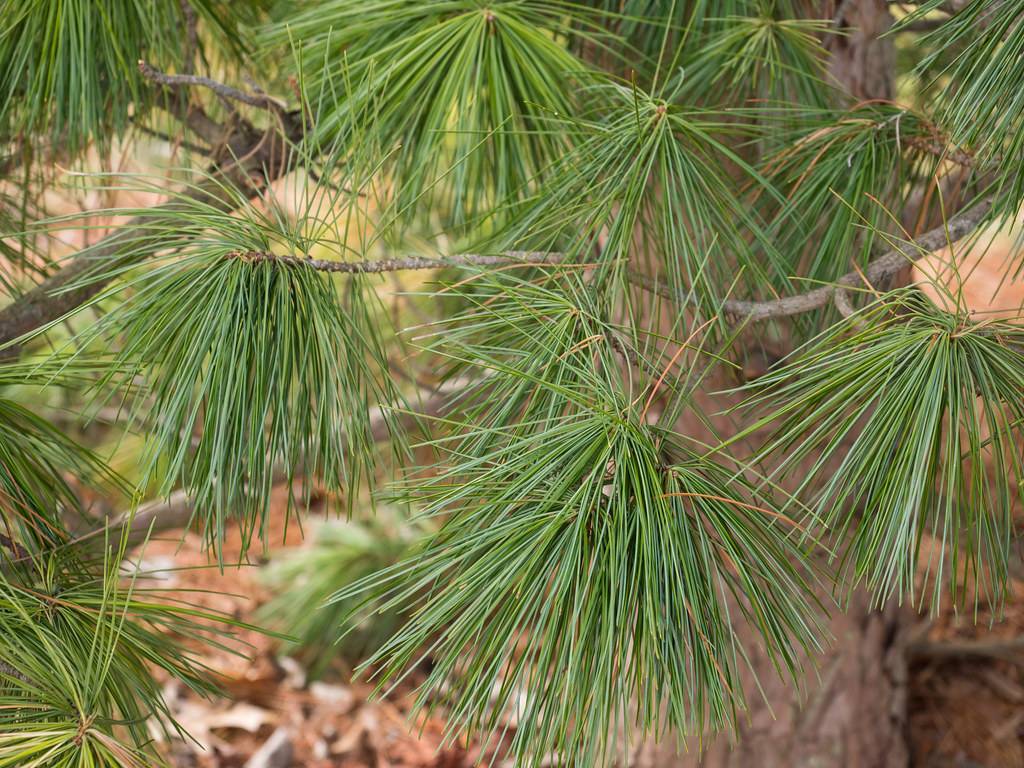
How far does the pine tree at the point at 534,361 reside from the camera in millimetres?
396

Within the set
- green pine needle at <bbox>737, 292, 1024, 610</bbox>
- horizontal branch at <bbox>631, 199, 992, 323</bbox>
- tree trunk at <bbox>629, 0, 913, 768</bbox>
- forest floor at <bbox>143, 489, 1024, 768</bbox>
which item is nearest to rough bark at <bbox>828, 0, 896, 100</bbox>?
tree trunk at <bbox>629, 0, 913, 768</bbox>

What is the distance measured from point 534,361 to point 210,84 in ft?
0.88

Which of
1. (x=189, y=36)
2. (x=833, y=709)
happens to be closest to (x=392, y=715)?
(x=833, y=709)

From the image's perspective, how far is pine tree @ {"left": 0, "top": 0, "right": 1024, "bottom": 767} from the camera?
40 centimetres

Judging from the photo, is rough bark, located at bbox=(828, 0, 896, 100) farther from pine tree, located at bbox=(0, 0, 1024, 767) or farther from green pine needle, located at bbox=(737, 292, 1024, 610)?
green pine needle, located at bbox=(737, 292, 1024, 610)

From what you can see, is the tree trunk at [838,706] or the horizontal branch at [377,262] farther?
the tree trunk at [838,706]

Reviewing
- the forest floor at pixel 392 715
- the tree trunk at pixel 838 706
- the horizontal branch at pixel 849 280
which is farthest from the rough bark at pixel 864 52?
the forest floor at pixel 392 715

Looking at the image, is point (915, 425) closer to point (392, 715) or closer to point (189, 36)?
point (189, 36)

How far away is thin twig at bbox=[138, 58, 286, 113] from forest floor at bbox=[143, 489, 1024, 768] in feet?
2.55

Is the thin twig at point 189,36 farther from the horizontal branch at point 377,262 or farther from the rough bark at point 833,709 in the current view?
the rough bark at point 833,709

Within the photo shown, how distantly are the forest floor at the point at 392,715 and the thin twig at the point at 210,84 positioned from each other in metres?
0.78

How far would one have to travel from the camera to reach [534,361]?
47 centimetres

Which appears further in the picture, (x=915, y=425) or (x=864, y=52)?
(x=864, y=52)

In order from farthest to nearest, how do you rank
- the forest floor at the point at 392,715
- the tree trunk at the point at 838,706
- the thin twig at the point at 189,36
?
1. the forest floor at the point at 392,715
2. the tree trunk at the point at 838,706
3. the thin twig at the point at 189,36
